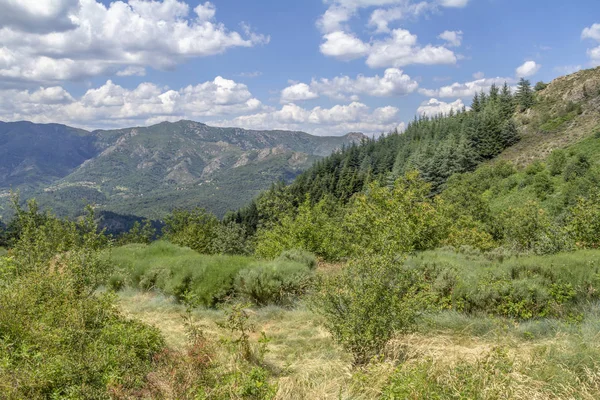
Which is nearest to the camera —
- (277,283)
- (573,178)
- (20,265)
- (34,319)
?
(34,319)

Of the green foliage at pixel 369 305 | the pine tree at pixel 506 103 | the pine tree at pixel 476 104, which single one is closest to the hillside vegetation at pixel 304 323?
the green foliage at pixel 369 305

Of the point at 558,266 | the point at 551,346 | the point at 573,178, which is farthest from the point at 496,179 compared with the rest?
the point at 551,346

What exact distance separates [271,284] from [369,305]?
4.29 metres

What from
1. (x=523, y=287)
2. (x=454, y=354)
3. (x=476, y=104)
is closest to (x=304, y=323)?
(x=454, y=354)

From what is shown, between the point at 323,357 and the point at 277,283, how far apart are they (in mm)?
3331

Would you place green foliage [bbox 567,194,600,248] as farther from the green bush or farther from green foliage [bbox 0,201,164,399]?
green foliage [bbox 0,201,164,399]

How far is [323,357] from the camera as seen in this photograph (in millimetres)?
5656

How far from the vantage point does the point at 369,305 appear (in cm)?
484

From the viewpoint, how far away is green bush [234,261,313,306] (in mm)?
8797

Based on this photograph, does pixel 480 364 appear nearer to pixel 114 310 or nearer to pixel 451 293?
pixel 451 293

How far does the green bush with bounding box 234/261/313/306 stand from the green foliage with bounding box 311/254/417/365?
354 centimetres

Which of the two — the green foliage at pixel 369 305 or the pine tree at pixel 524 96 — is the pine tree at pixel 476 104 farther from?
the green foliage at pixel 369 305

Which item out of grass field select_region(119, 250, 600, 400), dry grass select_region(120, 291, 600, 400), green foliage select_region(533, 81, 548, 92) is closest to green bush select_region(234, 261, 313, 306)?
grass field select_region(119, 250, 600, 400)

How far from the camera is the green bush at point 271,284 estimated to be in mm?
8797
